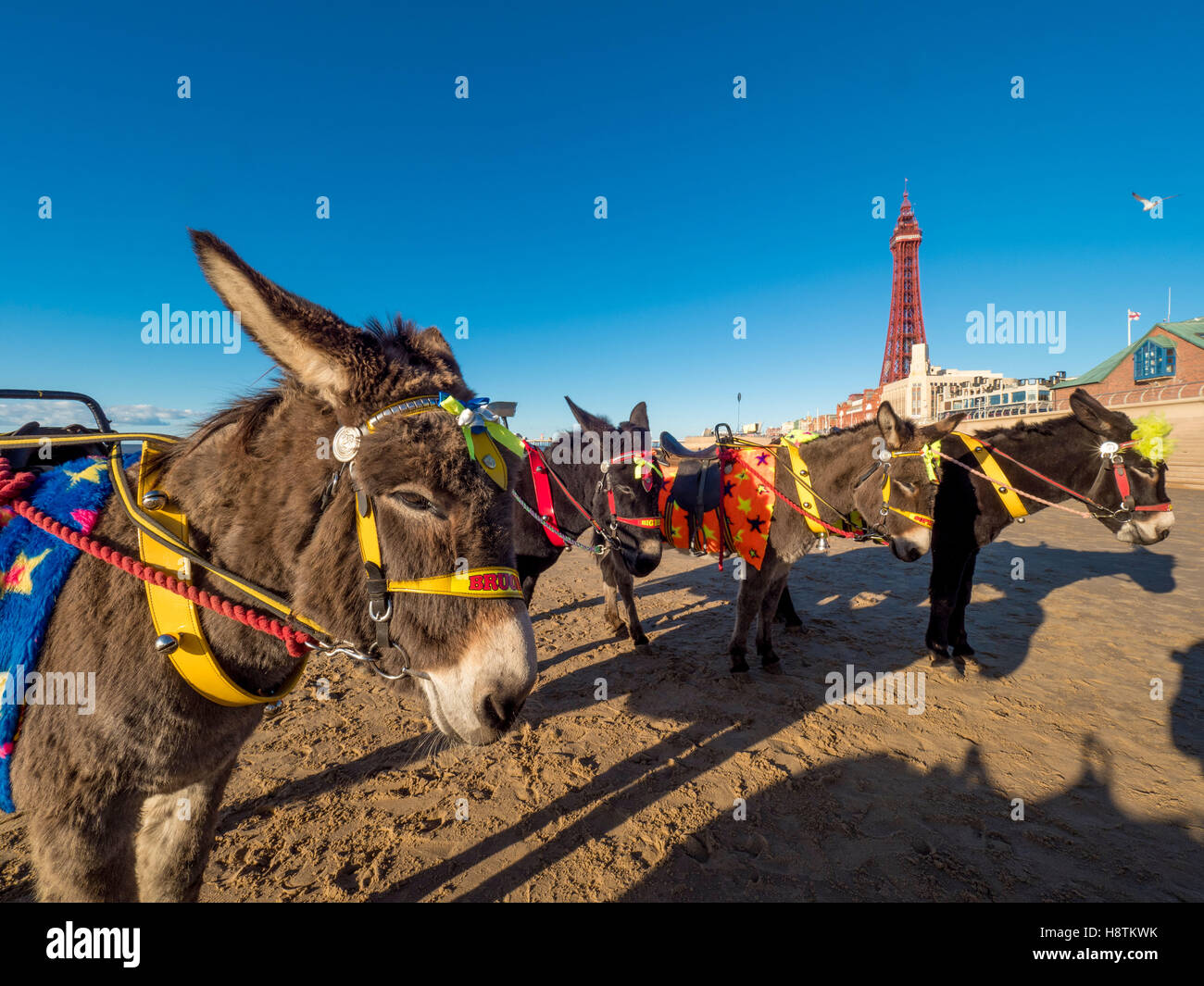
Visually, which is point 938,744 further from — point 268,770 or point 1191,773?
point 268,770

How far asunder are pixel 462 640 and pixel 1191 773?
6437 mm

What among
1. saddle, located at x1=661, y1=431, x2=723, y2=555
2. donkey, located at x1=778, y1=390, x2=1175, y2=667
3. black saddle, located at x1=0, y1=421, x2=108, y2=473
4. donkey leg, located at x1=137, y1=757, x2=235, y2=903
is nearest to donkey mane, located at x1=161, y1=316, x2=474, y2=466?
black saddle, located at x1=0, y1=421, x2=108, y2=473

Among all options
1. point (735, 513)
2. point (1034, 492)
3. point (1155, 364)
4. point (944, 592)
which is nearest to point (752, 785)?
point (735, 513)

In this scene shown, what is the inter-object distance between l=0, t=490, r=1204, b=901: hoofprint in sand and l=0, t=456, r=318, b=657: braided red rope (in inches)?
17.8

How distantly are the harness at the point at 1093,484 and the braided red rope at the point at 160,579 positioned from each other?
22.7 feet

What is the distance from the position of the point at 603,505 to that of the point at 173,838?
15.4 feet

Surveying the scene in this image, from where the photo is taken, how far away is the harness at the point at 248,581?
1.56 meters

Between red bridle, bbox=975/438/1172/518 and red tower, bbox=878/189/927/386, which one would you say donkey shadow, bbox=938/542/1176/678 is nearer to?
red bridle, bbox=975/438/1172/518

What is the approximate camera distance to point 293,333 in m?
1.53

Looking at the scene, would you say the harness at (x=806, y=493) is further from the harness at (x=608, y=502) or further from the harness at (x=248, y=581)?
the harness at (x=248, y=581)

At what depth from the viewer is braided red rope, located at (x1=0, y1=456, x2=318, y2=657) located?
157cm

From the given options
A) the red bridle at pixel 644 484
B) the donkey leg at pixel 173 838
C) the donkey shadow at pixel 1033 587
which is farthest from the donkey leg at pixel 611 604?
the donkey leg at pixel 173 838

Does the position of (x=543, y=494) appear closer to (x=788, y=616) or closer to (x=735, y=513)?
(x=735, y=513)
